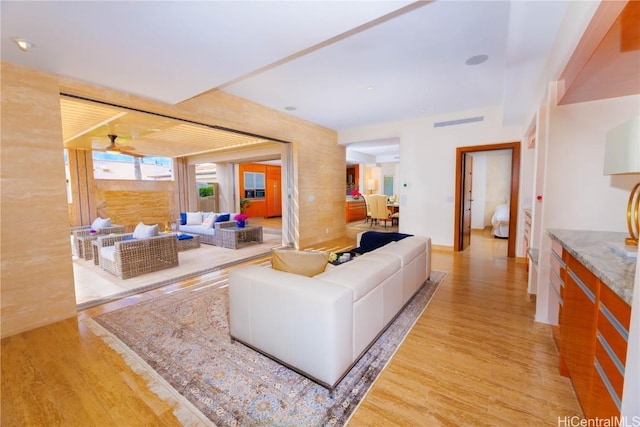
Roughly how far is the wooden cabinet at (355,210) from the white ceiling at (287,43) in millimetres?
5711

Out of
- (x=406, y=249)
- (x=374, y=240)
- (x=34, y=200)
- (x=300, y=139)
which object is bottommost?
(x=374, y=240)

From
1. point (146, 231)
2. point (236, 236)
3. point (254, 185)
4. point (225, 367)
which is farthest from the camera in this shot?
point (254, 185)

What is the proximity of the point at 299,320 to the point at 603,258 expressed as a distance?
1657 millimetres

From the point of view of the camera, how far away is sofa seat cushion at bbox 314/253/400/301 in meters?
1.75

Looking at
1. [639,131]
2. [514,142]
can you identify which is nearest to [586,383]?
[639,131]

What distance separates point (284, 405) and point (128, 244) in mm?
3467

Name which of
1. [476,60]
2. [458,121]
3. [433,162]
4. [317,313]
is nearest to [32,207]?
[317,313]

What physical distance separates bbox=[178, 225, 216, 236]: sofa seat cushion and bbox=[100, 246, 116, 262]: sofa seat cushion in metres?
2.13

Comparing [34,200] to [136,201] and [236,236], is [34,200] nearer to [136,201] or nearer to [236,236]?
[236,236]

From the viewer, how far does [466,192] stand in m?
5.55

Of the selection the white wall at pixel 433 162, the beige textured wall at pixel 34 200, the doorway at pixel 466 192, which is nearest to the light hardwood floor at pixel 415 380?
the beige textured wall at pixel 34 200

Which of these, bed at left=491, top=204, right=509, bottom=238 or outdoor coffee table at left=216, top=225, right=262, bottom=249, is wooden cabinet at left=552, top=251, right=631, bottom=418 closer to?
outdoor coffee table at left=216, top=225, right=262, bottom=249

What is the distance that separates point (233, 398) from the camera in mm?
1590

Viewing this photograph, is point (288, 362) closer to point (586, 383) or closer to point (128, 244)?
point (586, 383)
